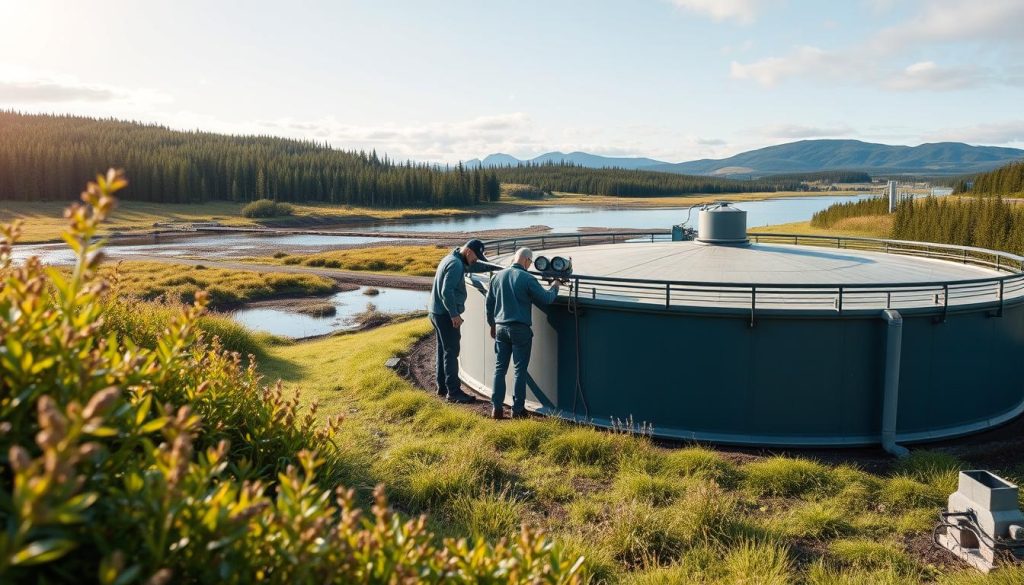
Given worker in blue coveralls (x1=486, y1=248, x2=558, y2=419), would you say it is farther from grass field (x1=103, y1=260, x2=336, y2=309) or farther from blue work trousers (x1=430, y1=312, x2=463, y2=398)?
grass field (x1=103, y1=260, x2=336, y2=309)

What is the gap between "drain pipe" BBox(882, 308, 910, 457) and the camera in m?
10.5

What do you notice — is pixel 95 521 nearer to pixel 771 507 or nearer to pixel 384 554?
pixel 384 554

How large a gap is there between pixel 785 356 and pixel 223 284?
30.3m

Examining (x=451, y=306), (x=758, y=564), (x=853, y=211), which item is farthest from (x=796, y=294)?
(x=853, y=211)

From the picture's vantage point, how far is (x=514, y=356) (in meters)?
11.7

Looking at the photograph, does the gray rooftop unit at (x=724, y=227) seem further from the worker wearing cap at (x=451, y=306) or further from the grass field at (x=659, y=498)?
the grass field at (x=659, y=498)

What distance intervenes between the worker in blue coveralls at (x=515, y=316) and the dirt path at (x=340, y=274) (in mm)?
24441

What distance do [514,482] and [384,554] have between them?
597 centimetres

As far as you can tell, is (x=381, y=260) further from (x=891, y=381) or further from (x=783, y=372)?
(x=891, y=381)

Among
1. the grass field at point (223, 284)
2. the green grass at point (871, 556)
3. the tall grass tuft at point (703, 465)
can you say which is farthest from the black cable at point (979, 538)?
the grass field at point (223, 284)

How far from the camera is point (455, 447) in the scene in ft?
31.9

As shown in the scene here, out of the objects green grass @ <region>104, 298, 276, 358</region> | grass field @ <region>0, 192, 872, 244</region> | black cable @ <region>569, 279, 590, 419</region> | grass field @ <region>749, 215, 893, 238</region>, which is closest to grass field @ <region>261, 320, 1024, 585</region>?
black cable @ <region>569, 279, 590, 419</region>

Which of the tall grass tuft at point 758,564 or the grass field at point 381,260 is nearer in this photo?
the tall grass tuft at point 758,564

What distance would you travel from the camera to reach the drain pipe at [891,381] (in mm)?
10453
